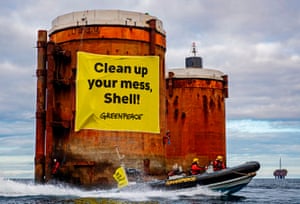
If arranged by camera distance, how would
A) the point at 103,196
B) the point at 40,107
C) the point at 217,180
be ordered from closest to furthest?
the point at 103,196
the point at 217,180
the point at 40,107

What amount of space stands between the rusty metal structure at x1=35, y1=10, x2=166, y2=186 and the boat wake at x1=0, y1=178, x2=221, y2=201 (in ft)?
4.86

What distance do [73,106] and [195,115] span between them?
65.1ft

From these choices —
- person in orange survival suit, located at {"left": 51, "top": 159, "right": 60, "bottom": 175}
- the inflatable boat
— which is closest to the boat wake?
the inflatable boat

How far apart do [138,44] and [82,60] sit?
13.0ft

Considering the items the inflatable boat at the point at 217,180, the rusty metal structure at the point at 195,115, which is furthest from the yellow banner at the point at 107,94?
the rusty metal structure at the point at 195,115

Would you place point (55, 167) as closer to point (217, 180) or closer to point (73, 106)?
point (73, 106)

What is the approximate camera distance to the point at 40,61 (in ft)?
123

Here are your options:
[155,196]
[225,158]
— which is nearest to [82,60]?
[155,196]

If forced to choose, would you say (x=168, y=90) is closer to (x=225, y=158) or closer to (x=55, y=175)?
(x=225, y=158)

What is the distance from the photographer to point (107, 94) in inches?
1396

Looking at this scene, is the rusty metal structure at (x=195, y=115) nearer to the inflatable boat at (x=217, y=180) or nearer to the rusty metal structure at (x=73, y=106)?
the rusty metal structure at (x=73, y=106)

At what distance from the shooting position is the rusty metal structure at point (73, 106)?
35.0m

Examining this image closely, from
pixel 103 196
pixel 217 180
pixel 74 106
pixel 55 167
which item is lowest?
pixel 103 196

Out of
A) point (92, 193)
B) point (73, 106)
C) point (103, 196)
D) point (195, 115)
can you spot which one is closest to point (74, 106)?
point (73, 106)
